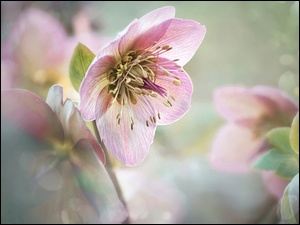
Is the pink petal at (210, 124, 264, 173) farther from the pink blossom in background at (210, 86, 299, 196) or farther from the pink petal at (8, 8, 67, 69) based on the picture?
the pink petal at (8, 8, 67, 69)

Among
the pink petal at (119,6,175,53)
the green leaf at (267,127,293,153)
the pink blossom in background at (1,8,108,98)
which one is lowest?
the green leaf at (267,127,293,153)

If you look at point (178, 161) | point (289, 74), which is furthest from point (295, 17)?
point (178, 161)

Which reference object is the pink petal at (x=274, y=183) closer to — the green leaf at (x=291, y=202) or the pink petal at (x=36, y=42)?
the green leaf at (x=291, y=202)

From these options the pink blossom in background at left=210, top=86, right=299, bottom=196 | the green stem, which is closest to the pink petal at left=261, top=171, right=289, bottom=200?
the pink blossom in background at left=210, top=86, right=299, bottom=196

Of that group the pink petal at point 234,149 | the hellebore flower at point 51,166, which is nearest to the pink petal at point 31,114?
the hellebore flower at point 51,166

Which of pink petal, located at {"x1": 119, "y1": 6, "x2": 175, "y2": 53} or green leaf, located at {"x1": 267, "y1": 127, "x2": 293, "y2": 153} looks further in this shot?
green leaf, located at {"x1": 267, "y1": 127, "x2": 293, "y2": 153}

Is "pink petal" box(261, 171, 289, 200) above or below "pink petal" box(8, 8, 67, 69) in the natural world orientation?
below

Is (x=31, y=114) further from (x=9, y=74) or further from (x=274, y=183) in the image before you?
(x=274, y=183)
